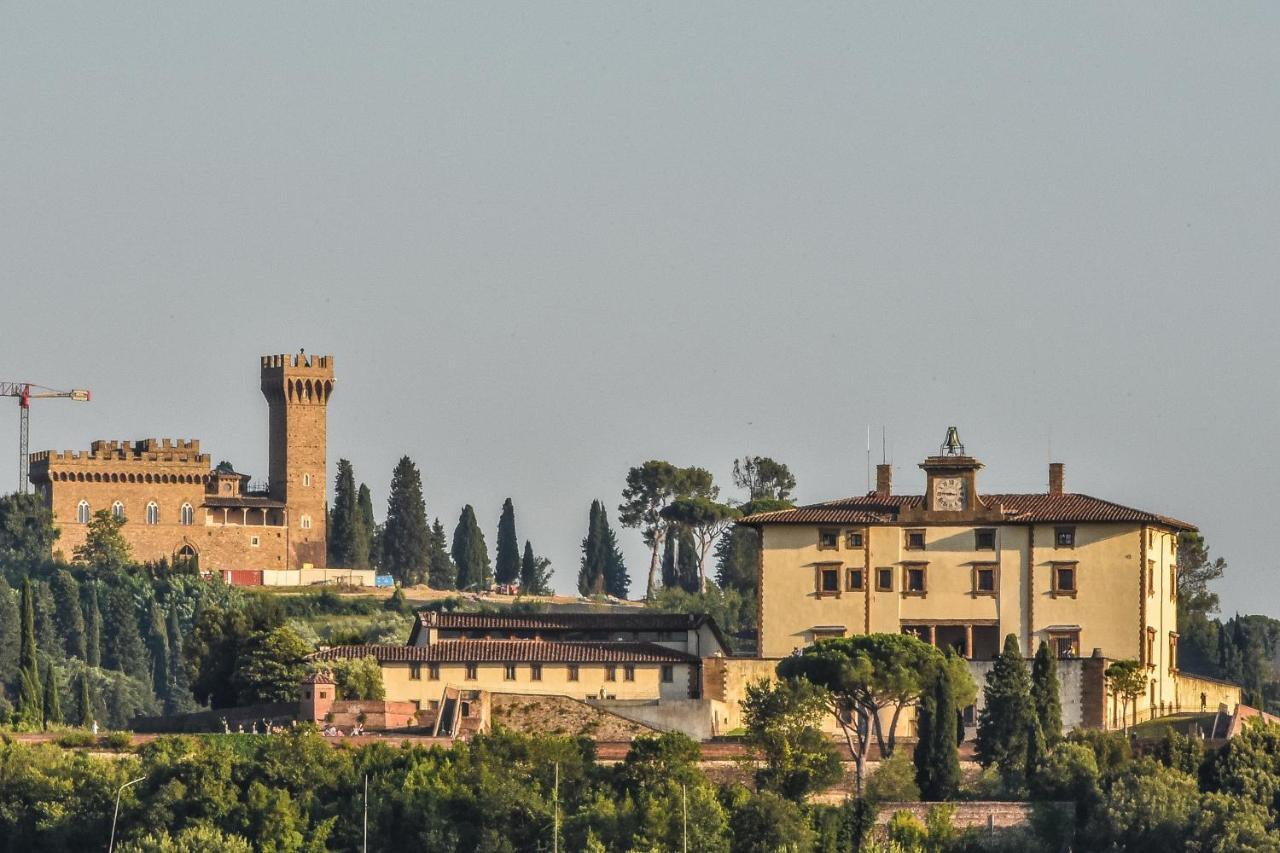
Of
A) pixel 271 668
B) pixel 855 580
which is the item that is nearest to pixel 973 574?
pixel 855 580

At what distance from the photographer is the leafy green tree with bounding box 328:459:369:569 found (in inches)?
5522

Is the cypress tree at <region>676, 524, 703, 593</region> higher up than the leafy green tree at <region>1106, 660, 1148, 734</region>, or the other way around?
the cypress tree at <region>676, 524, 703, 593</region>

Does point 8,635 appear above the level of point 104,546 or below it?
below

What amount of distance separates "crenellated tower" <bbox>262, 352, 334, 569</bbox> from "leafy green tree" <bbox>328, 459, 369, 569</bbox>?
0.68 m

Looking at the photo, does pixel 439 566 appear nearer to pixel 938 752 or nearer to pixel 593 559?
pixel 593 559

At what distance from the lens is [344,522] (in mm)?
141125

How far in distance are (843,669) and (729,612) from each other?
127ft

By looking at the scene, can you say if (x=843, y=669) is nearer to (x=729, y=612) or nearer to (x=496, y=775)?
(x=496, y=775)

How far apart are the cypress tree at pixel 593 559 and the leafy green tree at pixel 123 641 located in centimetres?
2005

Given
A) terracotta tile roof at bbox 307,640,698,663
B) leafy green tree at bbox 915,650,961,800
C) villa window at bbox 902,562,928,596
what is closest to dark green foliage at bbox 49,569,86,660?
terracotta tile roof at bbox 307,640,698,663

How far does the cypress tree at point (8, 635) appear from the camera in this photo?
122 metres

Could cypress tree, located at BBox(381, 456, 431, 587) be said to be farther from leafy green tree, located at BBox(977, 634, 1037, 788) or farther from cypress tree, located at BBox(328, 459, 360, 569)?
leafy green tree, located at BBox(977, 634, 1037, 788)

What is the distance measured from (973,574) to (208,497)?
58.3 metres

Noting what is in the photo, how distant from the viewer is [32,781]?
81.9 meters
